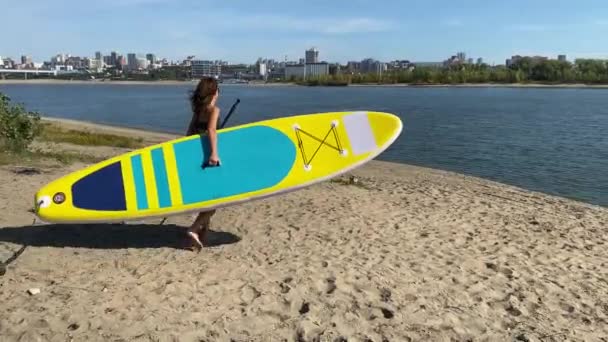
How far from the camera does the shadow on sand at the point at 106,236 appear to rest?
6109 mm

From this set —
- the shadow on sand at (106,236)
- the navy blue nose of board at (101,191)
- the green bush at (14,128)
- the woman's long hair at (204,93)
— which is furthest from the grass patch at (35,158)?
the woman's long hair at (204,93)

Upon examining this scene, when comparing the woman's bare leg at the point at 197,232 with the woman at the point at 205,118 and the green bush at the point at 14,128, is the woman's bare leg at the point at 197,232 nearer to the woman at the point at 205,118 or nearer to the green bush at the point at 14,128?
the woman at the point at 205,118

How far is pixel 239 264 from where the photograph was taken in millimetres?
5570

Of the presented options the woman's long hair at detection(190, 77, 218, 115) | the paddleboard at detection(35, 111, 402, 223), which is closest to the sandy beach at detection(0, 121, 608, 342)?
the paddleboard at detection(35, 111, 402, 223)

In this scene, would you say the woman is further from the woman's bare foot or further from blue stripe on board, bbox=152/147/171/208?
blue stripe on board, bbox=152/147/171/208

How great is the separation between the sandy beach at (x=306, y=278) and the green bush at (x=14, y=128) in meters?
3.56

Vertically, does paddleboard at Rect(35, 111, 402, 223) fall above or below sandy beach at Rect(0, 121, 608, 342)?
above

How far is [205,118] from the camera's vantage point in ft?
19.1

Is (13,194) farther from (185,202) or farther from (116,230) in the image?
(185,202)

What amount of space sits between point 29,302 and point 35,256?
125cm

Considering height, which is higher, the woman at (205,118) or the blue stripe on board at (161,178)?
the woman at (205,118)

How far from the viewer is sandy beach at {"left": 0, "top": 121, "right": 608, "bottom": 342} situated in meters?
4.21

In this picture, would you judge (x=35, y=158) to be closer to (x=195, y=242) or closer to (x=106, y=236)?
(x=106, y=236)

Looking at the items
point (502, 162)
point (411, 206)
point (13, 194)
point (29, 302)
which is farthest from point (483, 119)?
point (29, 302)
